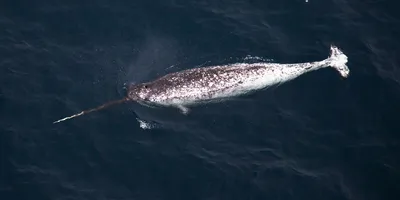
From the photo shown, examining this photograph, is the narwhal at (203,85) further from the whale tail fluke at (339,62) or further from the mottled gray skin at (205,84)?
the whale tail fluke at (339,62)

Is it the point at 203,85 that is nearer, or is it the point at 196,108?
the point at 203,85

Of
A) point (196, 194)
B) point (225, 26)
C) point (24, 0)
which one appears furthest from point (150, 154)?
point (24, 0)

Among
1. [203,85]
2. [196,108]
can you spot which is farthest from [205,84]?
[196,108]

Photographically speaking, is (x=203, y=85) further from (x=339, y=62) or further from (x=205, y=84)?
(x=339, y=62)

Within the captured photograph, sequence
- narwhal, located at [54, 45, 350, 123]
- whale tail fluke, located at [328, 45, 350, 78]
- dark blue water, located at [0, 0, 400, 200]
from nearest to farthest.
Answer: dark blue water, located at [0, 0, 400, 200], narwhal, located at [54, 45, 350, 123], whale tail fluke, located at [328, 45, 350, 78]

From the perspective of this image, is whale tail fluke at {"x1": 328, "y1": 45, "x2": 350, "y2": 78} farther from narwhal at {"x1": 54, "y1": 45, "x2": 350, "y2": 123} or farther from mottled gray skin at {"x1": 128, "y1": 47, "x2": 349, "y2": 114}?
mottled gray skin at {"x1": 128, "y1": 47, "x2": 349, "y2": 114}

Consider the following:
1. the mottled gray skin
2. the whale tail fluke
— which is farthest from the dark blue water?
the mottled gray skin

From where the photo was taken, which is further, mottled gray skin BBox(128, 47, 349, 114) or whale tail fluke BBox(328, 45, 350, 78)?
whale tail fluke BBox(328, 45, 350, 78)
